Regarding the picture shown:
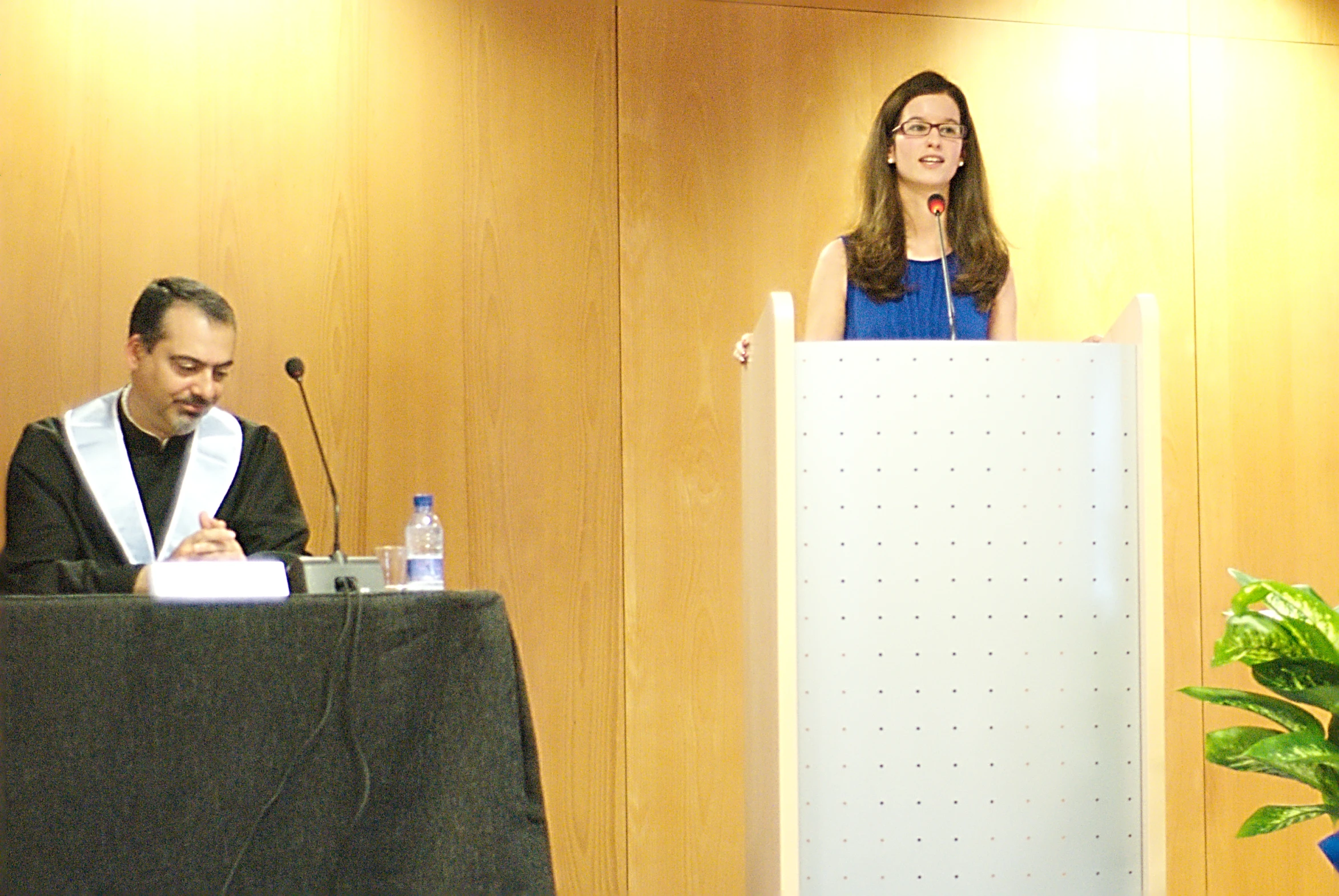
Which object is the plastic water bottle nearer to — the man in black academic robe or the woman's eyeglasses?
the man in black academic robe

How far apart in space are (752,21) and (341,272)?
4.01 feet

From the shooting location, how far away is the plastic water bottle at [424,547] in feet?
7.55

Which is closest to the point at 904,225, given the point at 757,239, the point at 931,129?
the point at 931,129

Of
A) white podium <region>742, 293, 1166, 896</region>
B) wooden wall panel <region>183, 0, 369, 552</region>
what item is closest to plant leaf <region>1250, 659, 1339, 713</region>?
A: white podium <region>742, 293, 1166, 896</region>

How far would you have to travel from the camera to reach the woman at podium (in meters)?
2.68

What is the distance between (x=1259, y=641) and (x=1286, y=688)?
0.11 metres

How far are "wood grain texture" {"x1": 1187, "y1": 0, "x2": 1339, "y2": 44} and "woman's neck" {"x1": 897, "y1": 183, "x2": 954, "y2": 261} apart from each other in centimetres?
159

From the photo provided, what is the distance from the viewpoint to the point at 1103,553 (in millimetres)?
2084

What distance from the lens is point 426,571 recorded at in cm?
230

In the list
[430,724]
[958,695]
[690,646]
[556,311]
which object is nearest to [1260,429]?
[690,646]

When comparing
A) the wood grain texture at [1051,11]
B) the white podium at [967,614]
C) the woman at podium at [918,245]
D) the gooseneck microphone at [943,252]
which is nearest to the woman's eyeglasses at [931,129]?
the woman at podium at [918,245]

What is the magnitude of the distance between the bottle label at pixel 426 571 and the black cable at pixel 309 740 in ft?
1.45

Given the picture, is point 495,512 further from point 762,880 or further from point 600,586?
point 762,880

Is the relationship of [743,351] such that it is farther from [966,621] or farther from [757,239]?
[757,239]
